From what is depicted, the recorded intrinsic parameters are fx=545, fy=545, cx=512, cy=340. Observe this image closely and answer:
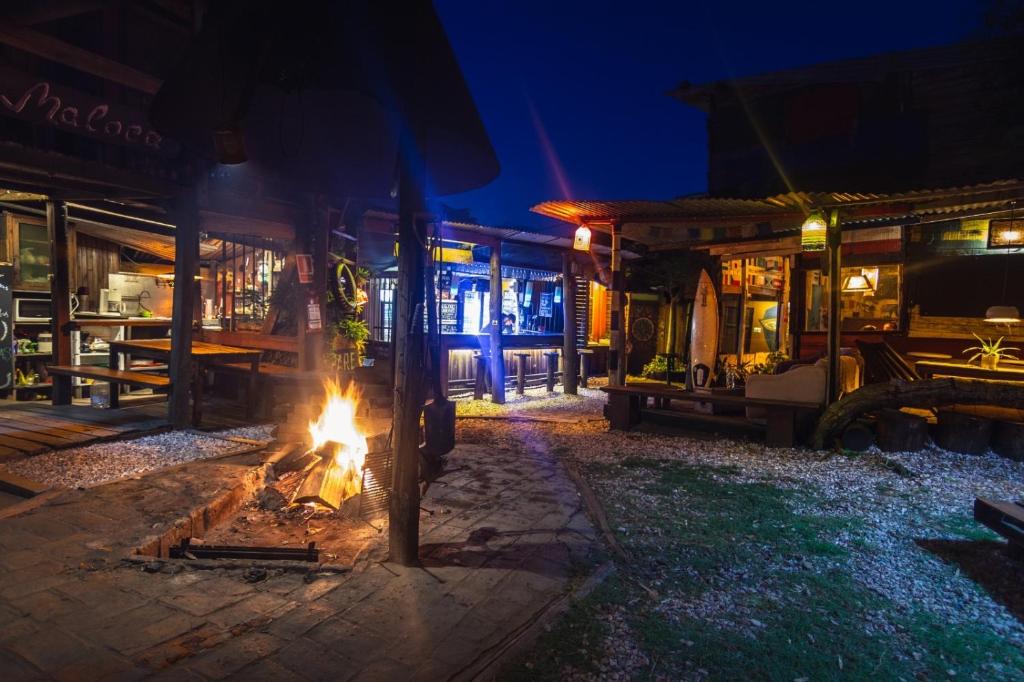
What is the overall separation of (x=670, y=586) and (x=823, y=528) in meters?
2.44

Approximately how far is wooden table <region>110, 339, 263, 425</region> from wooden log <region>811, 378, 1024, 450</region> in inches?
391

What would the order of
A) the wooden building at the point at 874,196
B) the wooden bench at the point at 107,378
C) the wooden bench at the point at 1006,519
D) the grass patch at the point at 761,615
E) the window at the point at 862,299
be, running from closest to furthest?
the grass patch at the point at 761,615 → the wooden bench at the point at 1006,519 → the wooden bench at the point at 107,378 → the wooden building at the point at 874,196 → the window at the point at 862,299

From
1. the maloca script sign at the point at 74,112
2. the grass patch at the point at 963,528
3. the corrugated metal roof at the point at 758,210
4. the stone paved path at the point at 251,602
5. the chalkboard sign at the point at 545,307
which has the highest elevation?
the maloca script sign at the point at 74,112

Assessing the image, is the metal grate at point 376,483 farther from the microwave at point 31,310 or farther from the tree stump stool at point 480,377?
the microwave at point 31,310

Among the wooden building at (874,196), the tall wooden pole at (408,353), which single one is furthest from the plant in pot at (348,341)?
the tall wooden pole at (408,353)

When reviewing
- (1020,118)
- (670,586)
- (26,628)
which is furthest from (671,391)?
(1020,118)

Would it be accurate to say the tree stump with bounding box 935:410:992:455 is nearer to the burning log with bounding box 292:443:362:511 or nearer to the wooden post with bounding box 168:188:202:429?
the burning log with bounding box 292:443:362:511

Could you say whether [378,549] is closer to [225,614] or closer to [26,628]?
[225,614]

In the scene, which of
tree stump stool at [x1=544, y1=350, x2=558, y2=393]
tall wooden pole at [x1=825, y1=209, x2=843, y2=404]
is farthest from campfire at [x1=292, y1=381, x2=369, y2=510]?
tree stump stool at [x1=544, y1=350, x2=558, y2=393]

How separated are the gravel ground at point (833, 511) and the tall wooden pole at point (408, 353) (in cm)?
174

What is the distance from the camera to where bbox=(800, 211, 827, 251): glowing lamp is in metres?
9.80

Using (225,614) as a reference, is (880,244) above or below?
above

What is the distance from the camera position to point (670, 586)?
4305 millimetres

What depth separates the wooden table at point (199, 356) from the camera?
9.04 m
